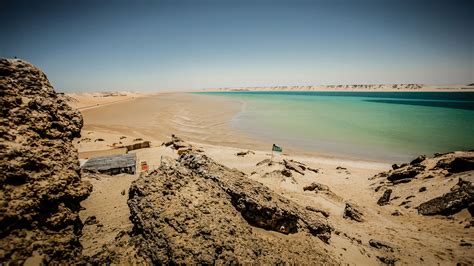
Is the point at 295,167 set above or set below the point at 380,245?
below

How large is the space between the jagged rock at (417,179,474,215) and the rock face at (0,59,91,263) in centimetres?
1216

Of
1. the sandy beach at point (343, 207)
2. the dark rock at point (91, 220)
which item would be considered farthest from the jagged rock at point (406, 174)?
the dark rock at point (91, 220)

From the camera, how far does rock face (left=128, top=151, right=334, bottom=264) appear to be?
301 centimetres

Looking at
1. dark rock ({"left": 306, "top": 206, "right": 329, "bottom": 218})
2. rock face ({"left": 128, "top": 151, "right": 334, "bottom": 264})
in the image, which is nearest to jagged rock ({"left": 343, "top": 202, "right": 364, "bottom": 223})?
dark rock ({"left": 306, "top": 206, "right": 329, "bottom": 218})

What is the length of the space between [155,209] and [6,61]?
4159 millimetres

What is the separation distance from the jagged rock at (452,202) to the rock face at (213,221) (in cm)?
711

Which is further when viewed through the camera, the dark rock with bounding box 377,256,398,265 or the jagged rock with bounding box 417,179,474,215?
the jagged rock with bounding box 417,179,474,215

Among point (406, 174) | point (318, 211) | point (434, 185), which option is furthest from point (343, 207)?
point (406, 174)

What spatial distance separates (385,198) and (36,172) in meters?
13.2

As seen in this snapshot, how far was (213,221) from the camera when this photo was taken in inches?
136

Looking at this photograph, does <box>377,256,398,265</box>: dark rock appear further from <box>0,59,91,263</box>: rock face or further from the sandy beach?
<box>0,59,91,263</box>: rock face

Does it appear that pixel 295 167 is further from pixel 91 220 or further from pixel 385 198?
pixel 91 220

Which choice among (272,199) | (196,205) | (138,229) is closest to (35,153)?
(138,229)

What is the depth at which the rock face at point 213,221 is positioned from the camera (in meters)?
3.01
